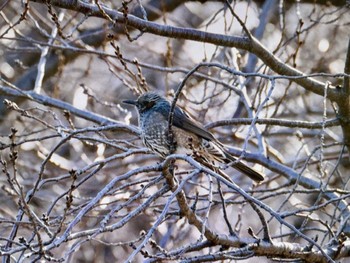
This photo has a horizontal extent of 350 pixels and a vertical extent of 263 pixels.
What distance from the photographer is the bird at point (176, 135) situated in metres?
5.75

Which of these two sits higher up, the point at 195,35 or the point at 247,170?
the point at 195,35

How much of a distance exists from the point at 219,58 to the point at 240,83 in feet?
6.41

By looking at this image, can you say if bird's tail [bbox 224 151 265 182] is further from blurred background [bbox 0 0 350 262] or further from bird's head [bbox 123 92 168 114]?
bird's head [bbox 123 92 168 114]

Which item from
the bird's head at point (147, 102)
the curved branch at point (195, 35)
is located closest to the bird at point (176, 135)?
the bird's head at point (147, 102)

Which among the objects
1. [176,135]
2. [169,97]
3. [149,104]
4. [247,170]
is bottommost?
[247,170]

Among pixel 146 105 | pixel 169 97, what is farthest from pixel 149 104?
pixel 169 97

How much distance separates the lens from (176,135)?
5.91 metres

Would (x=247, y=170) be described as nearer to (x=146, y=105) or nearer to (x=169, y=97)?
(x=146, y=105)

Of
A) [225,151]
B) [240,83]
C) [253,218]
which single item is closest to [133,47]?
[253,218]

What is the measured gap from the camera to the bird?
5.75 m

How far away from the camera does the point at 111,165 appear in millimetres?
8188

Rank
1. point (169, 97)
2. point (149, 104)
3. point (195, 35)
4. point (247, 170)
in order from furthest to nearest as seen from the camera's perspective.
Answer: point (169, 97)
point (149, 104)
point (247, 170)
point (195, 35)

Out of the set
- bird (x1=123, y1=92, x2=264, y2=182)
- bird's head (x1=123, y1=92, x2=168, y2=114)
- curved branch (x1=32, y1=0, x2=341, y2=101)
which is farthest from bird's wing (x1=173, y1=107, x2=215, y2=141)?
curved branch (x1=32, y1=0, x2=341, y2=101)

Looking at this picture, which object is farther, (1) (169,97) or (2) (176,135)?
(1) (169,97)
